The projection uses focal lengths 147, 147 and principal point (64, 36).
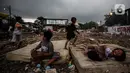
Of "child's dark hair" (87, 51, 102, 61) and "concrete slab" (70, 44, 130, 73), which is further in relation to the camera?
"child's dark hair" (87, 51, 102, 61)

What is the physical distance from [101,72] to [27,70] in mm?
2122

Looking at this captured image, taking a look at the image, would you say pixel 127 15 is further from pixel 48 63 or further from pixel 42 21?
pixel 42 21


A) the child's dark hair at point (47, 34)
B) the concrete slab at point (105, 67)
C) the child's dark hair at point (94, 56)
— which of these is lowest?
the concrete slab at point (105, 67)

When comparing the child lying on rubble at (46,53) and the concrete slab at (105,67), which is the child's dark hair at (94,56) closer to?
the concrete slab at (105,67)

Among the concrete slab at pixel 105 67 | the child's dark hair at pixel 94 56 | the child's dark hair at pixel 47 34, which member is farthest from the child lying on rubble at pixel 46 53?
the concrete slab at pixel 105 67

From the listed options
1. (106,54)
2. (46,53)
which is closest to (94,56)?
(106,54)

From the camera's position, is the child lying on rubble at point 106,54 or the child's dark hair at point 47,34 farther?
the child's dark hair at point 47,34

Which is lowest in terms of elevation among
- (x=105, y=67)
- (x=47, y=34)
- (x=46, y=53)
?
(x=105, y=67)

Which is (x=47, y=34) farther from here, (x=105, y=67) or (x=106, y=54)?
(x=105, y=67)

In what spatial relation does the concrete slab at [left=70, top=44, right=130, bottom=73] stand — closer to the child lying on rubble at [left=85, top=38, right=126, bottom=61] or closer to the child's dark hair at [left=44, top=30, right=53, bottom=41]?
the child lying on rubble at [left=85, top=38, right=126, bottom=61]

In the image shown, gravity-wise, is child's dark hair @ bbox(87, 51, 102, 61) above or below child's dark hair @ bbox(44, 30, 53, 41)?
below

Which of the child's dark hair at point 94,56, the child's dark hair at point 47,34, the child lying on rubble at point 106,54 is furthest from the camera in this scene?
the child's dark hair at point 47,34

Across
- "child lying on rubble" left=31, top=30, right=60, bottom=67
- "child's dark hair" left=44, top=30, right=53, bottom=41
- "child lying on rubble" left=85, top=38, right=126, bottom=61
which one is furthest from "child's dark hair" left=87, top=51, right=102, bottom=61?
"child's dark hair" left=44, top=30, right=53, bottom=41

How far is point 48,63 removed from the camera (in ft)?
13.8
